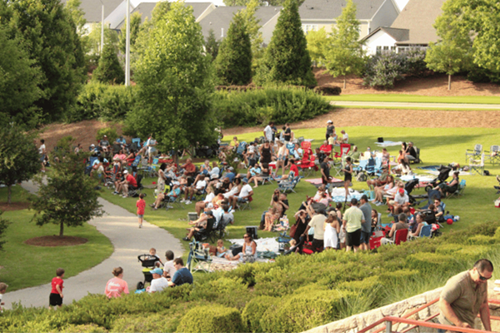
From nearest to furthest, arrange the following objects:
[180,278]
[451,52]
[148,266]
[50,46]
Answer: [180,278] → [148,266] → [50,46] → [451,52]

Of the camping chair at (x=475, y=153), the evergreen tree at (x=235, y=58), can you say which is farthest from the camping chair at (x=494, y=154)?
the evergreen tree at (x=235, y=58)

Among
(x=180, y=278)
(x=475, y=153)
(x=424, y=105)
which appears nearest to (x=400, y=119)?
(x=424, y=105)

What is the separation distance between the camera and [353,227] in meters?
13.3

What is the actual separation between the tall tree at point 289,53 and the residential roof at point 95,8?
198ft

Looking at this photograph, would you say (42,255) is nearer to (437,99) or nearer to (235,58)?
(437,99)

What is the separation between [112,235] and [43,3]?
19647 millimetres

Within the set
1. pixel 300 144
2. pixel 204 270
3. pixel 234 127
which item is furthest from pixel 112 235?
pixel 234 127

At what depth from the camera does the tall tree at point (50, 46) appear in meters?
30.2

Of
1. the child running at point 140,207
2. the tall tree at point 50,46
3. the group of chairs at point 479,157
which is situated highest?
the tall tree at point 50,46

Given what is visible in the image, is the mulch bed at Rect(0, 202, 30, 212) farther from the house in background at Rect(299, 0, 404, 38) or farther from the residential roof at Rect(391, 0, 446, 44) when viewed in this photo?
the house in background at Rect(299, 0, 404, 38)

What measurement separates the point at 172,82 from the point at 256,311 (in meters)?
19.7

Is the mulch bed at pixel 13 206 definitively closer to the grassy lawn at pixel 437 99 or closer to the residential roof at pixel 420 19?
the grassy lawn at pixel 437 99

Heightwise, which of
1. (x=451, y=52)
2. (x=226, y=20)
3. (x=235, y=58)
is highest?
(x=226, y=20)

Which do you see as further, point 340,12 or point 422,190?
point 340,12
